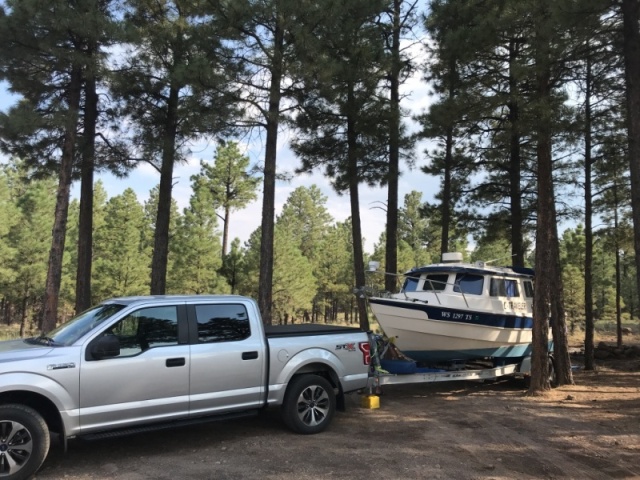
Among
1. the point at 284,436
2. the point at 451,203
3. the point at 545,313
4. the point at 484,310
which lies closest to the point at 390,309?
the point at 484,310

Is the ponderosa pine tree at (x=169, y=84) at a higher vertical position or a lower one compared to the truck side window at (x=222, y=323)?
higher

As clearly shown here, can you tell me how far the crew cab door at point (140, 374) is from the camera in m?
5.34

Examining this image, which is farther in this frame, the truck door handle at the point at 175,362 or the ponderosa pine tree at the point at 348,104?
the ponderosa pine tree at the point at 348,104

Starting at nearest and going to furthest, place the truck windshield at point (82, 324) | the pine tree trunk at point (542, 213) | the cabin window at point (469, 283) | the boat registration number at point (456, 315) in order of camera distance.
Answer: the truck windshield at point (82, 324) → the pine tree trunk at point (542, 213) → the boat registration number at point (456, 315) → the cabin window at point (469, 283)

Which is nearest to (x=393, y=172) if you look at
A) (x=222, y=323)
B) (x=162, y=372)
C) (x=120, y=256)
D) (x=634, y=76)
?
(x=634, y=76)

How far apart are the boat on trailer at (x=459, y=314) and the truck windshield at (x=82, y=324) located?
6.15m

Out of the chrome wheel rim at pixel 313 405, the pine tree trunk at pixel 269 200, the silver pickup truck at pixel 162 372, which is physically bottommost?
the chrome wheel rim at pixel 313 405

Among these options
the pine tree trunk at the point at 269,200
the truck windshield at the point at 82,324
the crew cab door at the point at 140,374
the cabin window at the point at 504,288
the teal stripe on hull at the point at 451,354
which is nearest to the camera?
the crew cab door at the point at 140,374

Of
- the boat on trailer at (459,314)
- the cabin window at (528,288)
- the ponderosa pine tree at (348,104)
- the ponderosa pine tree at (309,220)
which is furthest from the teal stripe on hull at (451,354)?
the ponderosa pine tree at (309,220)

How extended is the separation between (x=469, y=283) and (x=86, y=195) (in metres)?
11.6

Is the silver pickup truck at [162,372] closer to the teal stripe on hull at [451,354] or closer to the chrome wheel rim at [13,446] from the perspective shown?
the chrome wheel rim at [13,446]

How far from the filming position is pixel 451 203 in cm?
1842

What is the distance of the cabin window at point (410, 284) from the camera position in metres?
12.4

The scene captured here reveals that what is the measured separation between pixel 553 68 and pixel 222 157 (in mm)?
29085
